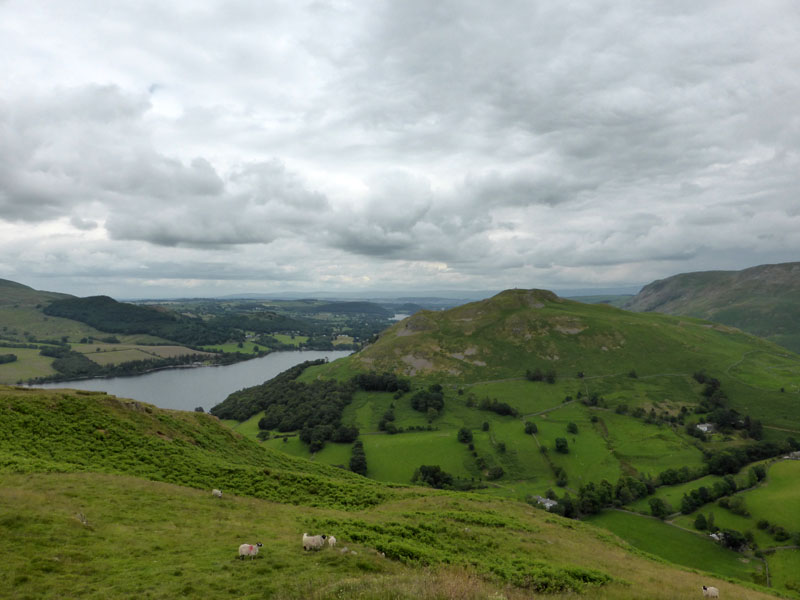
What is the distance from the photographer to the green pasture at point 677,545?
6011 cm

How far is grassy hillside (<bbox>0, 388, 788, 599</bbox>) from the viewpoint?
1388 cm

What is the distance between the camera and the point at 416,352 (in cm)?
18112

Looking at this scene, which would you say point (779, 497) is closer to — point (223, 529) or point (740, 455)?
point (740, 455)

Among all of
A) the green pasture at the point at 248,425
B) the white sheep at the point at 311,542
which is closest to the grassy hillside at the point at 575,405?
the green pasture at the point at 248,425

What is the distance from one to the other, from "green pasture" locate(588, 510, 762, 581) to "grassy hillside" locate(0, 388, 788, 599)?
4137 centimetres

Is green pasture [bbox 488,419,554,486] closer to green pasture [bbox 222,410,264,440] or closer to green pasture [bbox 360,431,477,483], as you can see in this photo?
green pasture [bbox 360,431,477,483]

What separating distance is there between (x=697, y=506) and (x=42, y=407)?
110m

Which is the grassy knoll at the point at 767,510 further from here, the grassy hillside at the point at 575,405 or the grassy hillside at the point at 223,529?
the grassy hillside at the point at 223,529

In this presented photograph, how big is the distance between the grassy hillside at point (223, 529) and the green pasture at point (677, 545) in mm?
41375

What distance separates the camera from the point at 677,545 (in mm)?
66812

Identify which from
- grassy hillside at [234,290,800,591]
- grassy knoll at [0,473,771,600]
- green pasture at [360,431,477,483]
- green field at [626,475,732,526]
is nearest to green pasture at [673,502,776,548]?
grassy hillside at [234,290,800,591]

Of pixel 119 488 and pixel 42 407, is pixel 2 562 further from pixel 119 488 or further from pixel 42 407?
pixel 42 407

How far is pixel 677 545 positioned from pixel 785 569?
45.6 ft

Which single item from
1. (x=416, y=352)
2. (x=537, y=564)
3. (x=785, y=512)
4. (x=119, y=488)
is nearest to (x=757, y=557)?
(x=785, y=512)
